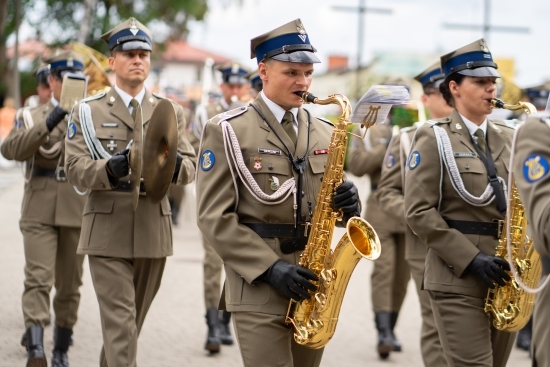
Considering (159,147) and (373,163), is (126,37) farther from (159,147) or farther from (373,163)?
(373,163)

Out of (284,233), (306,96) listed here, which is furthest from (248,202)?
(306,96)

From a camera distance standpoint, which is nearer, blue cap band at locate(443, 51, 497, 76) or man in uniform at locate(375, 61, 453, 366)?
blue cap band at locate(443, 51, 497, 76)

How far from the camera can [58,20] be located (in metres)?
47.1

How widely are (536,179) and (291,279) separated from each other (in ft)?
4.55

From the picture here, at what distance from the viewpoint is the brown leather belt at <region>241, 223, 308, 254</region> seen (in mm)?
5488

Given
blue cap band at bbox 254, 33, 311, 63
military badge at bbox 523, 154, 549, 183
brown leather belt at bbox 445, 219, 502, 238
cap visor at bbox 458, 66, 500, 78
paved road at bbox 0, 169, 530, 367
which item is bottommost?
paved road at bbox 0, 169, 530, 367

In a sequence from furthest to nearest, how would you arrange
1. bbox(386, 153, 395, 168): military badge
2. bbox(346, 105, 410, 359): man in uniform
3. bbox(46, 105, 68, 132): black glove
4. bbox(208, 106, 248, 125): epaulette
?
bbox(346, 105, 410, 359): man in uniform < bbox(386, 153, 395, 168): military badge < bbox(46, 105, 68, 132): black glove < bbox(208, 106, 248, 125): epaulette

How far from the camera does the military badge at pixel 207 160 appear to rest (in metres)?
5.54

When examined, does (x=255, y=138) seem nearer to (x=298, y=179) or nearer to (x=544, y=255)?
(x=298, y=179)

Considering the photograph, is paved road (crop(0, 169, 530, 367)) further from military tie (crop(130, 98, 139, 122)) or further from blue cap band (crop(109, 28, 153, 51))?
blue cap band (crop(109, 28, 153, 51))

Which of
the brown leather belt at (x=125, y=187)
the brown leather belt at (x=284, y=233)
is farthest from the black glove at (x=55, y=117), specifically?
the brown leather belt at (x=284, y=233)

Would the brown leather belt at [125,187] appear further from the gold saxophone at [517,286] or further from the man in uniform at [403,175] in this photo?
the gold saxophone at [517,286]

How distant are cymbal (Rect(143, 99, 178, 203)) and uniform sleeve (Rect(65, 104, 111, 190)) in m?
0.26

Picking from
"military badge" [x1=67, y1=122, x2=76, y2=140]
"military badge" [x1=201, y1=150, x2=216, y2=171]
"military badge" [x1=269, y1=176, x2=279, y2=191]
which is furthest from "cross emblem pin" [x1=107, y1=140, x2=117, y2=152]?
"military badge" [x1=269, y1=176, x2=279, y2=191]
